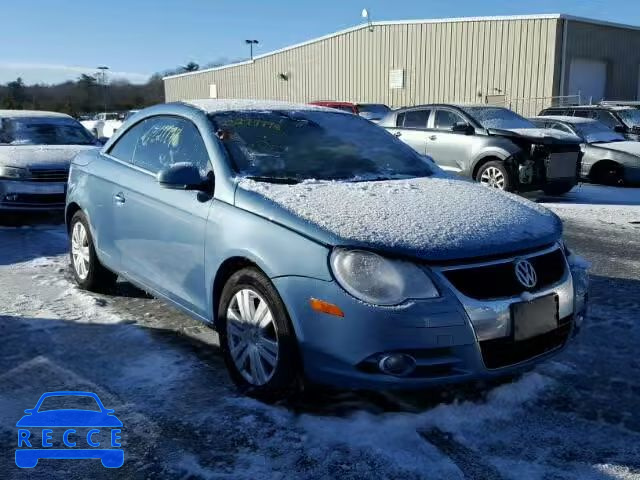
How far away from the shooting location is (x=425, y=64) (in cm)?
2695

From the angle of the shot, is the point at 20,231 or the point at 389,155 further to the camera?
the point at 20,231

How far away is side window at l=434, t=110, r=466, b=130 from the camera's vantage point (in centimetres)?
1149

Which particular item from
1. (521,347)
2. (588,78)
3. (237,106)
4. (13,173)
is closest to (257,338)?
(521,347)

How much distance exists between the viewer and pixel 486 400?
3.38 m

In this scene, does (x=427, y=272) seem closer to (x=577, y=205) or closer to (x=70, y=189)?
(x=70, y=189)

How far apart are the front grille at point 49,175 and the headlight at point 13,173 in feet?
0.28

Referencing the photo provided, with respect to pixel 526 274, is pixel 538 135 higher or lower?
higher

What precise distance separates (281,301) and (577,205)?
844 cm

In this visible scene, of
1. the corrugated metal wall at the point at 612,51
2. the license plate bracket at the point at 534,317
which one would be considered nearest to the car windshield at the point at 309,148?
the license plate bracket at the point at 534,317

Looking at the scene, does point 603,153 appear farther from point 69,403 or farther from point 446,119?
point 69,403

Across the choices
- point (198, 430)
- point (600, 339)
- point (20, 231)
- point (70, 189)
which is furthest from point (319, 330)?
point (20, 231)

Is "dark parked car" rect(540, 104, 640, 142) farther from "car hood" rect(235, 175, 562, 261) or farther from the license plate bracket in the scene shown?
the license plate bracket

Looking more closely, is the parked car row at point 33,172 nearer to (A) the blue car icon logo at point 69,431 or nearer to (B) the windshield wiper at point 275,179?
(B) the windshield wiper at point 275,179

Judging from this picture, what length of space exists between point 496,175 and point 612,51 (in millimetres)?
19351
